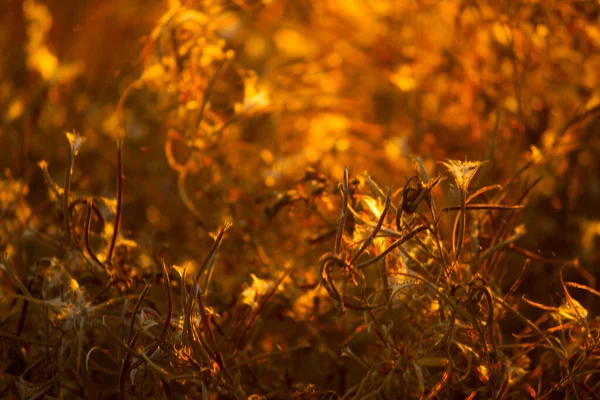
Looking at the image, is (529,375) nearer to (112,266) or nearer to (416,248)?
(416,248)

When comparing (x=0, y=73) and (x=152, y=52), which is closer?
(x=152, y=52)

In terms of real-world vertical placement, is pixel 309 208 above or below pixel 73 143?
below

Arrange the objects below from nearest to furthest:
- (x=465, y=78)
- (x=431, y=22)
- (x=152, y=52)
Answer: (x=152, y=52) → (x=465, y=78) → (x=431, y=22)

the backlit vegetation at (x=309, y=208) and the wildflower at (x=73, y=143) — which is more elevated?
the wildflower at (x=73, y=143)

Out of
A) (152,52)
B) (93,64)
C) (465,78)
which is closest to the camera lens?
(152,52)

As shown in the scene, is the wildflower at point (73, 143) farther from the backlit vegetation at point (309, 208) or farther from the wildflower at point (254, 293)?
the wildflower at point (254, 293)

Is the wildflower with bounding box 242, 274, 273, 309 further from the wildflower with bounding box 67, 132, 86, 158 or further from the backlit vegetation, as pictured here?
the wildflower with bounding box 67, 132, 86, 158

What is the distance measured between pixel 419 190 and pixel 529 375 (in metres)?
0.19

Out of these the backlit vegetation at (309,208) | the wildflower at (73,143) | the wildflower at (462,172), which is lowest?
the backlit vegetation at (309,208)

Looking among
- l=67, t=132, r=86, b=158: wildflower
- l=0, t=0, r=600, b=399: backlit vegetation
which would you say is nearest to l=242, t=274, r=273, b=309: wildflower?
l=0, t=0, r=600, b=399: backlit vegetation

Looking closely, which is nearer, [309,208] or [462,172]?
[462,172]

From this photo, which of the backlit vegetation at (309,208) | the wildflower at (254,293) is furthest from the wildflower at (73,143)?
the wildflower at (254,293)

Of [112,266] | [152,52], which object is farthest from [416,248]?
[152,52]

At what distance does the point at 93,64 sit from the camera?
1041 mm
